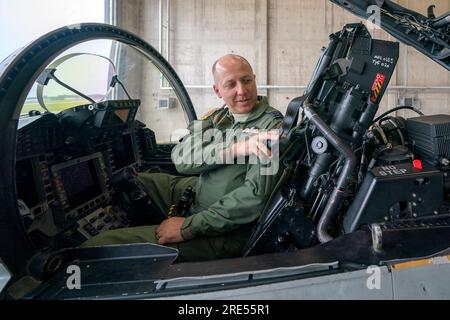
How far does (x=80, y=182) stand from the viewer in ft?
5.18

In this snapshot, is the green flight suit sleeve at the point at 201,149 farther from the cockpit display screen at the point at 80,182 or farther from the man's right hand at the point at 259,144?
the cockpit display screen at the point at 80,182

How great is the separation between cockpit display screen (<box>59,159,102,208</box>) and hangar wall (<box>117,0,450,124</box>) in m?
3.87

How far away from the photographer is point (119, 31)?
5.31 ft

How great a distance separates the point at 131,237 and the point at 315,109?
0.98 meters

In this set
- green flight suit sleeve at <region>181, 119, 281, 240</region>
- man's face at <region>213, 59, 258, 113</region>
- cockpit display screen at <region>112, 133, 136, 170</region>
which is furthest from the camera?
cockpit display screen at <region>112, 133, 136, 170</region>

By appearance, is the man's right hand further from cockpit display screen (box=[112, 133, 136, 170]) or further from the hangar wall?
the hangar wall

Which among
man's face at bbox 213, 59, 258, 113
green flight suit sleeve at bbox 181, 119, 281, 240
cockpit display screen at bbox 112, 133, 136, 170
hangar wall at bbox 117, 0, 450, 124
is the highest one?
hangar wall at bbox 117, 0, 450, 124

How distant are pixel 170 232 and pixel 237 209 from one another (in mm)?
332

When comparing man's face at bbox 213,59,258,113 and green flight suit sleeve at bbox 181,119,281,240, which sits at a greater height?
man's face at bbox 213,59,258,113

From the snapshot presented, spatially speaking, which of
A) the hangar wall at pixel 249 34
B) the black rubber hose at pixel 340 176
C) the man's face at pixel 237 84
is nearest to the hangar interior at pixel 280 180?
the black rubber hose at pixel 340 176

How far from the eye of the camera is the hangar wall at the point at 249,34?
5250mm

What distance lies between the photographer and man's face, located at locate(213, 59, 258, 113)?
4.55ft

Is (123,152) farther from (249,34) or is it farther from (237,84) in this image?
(249,34)

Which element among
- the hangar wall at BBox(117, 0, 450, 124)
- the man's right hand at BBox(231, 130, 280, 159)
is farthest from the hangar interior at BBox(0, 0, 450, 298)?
the hangar wall at BBox(117, 0, 450, 124)
